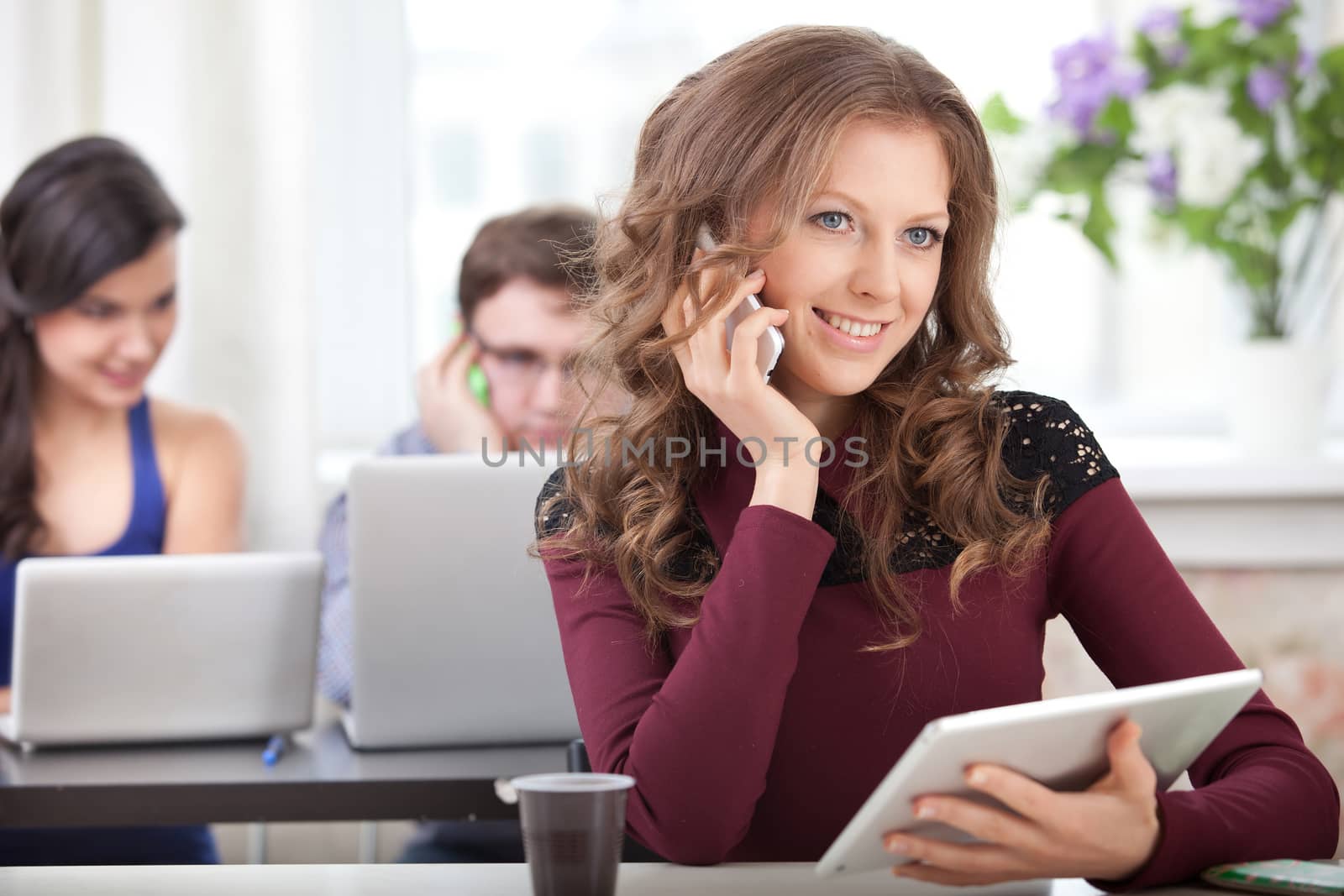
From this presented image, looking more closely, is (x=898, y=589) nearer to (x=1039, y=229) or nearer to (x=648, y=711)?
(x=648, y=711)

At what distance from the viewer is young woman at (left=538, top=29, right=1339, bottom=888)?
111 cm

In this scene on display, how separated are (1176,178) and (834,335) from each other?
5.38 ft

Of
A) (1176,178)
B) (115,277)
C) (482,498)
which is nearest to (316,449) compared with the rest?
(115,277)

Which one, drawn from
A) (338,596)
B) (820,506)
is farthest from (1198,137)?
(338,596)

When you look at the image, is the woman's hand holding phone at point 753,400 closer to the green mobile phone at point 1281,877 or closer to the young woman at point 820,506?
the young woman at point 820,506

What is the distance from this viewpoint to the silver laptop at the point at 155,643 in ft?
5.17

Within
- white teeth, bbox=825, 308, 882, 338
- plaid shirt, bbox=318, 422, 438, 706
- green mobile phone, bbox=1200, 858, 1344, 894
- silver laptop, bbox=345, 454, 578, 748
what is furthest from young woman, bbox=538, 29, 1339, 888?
plaid shirt, bbox=318, 422, 438, 706

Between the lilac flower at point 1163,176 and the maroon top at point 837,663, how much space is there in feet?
4.74

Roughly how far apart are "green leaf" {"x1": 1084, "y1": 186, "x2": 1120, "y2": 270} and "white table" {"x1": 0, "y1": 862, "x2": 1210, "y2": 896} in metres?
1.85

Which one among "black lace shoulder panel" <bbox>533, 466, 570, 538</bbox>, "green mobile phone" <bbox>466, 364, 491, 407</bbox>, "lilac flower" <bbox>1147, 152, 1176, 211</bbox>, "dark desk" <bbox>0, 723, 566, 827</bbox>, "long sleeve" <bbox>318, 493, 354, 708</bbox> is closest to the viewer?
"black lace shoulder panel" <bbox>533, 466, 570, 538</bbox>

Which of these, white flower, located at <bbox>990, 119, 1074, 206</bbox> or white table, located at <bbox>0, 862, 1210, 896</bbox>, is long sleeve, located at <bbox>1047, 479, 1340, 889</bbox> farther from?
white flower, located at <bbox>990, 119, 1074, 206</bbox>

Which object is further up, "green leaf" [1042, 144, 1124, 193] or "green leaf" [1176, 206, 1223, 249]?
"green leaf" [1042, 144, 1124, 193]

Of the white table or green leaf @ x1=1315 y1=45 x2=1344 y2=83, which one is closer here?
the white table

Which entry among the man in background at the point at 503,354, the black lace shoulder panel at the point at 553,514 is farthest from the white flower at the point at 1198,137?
the black lace shoulder panel at the point at 553,514
